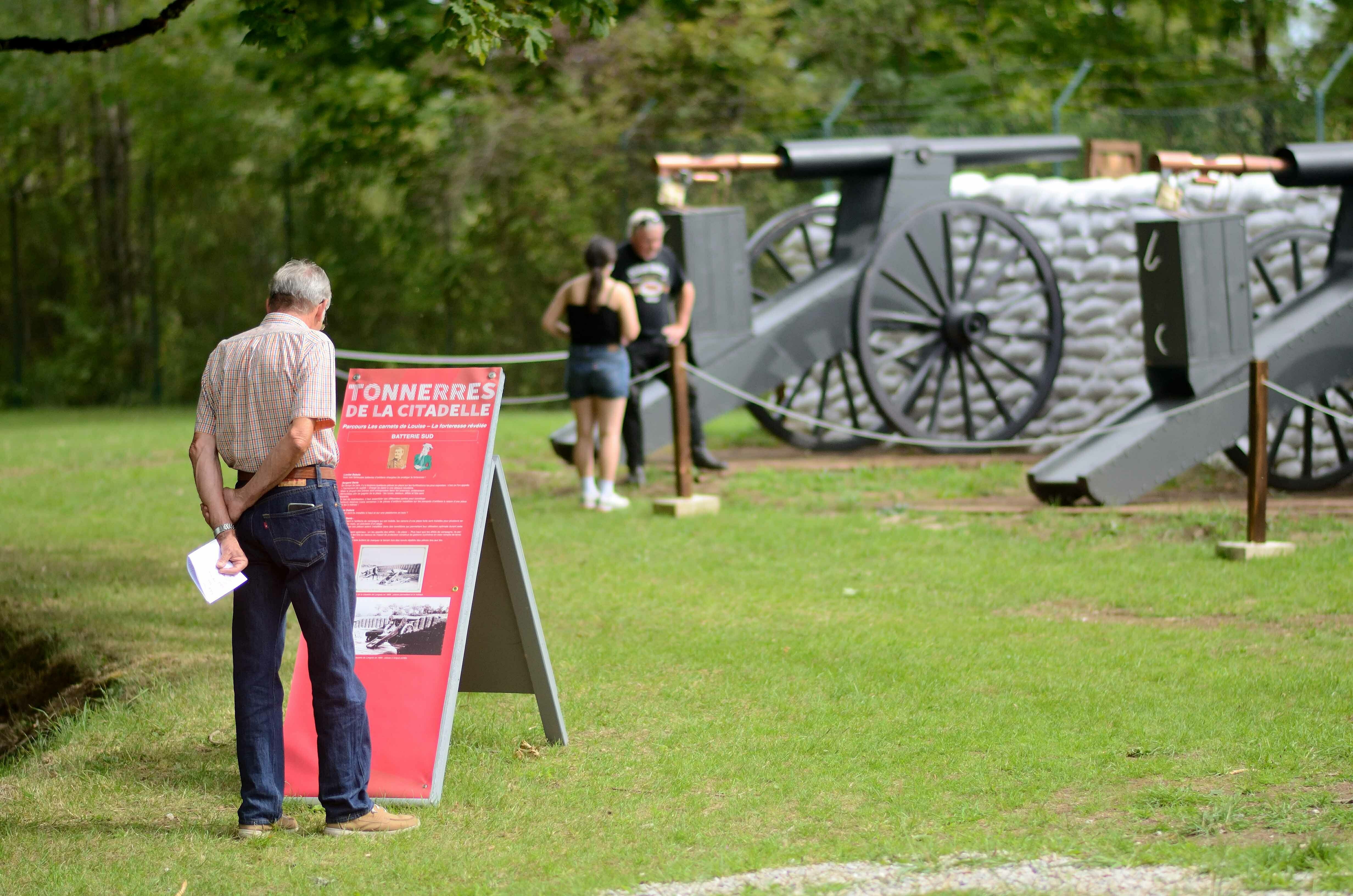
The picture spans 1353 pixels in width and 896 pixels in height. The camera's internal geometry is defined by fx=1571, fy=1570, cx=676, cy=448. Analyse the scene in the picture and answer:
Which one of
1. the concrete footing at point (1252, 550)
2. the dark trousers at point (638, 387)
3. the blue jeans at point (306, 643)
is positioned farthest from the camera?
the dark trousers at point (638, 387)

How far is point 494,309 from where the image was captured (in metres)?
18.2

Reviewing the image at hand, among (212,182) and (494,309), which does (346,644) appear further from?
(212,182)

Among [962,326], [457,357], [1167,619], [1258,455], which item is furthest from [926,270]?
[1167,619]

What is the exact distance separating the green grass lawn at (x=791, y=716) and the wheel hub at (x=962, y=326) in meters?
3.31

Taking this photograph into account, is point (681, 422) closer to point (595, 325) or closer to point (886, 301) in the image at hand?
point (595, 325)

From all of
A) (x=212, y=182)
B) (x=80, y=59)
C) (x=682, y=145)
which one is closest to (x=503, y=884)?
(x=682, y=145)

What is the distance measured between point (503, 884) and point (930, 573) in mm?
4306

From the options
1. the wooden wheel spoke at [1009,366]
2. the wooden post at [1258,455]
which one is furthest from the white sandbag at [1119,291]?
the wooden post at [1258,455]

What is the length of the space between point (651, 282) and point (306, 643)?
250 inches

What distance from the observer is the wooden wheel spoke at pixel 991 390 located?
12.5 metres

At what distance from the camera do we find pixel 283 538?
13.4ft

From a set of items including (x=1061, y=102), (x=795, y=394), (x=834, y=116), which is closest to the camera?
(x=795, y=394)

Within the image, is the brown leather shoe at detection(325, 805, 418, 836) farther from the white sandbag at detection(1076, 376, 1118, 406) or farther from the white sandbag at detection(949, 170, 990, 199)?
the white sandbag at detection(949, 170, 990, 199)

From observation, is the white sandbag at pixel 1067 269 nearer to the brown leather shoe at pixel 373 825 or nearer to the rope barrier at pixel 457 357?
the rope barrier at pixel 457 357
